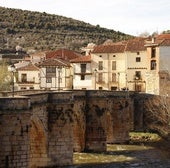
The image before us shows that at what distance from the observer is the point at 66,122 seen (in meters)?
32.7

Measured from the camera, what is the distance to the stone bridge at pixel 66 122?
997 inches

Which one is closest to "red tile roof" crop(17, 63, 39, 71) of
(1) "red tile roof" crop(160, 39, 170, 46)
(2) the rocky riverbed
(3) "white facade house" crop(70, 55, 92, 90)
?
(3) "white facade house" crop(70, 55, 92, 90)

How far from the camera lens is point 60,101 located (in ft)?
107

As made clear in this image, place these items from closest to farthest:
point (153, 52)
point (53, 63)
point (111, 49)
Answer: point (153, 52)
point (111, 49)
point (53, 63)

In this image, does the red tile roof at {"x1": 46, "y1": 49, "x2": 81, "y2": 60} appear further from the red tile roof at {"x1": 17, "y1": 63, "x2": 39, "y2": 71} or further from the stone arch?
the stone arch

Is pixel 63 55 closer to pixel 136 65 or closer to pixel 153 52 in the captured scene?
pixel 136 65

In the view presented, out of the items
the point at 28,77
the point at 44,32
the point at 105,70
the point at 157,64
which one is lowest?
the point at 28,77

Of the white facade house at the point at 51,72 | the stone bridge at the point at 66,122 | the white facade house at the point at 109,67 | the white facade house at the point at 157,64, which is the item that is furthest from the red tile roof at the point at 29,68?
the stone bridge at the point at 66,122

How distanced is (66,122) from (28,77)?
3224 centimetres

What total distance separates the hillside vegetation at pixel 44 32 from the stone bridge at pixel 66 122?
5736 centimetres

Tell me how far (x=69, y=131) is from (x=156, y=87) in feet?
83.7

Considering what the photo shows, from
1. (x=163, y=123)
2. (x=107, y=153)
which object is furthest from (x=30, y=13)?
(x=107, y=153)

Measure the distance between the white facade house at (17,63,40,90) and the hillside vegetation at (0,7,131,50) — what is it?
38571 millimetres

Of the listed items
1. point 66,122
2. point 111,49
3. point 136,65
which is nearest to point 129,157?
point 66,122
